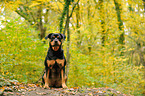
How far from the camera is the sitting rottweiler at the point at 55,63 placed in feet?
16.8

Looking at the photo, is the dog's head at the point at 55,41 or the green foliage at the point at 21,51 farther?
the green foliage at the point at 21,51

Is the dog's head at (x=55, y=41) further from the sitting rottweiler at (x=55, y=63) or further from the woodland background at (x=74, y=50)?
the woodland background at (x=74, y=50)

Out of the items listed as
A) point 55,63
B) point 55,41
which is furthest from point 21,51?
point 55,41

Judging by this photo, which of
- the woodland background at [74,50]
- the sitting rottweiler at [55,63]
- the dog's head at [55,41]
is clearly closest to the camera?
the dog's head at [55,41]

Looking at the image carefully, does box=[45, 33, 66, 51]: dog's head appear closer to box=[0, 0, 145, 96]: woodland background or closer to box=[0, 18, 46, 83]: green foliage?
box=[0, 0, 145, 96]: woodland background

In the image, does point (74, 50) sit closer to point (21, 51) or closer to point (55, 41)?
point (21, 51)

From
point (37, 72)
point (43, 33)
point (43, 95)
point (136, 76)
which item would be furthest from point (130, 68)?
point (43, 33)

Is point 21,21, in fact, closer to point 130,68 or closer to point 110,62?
point 110,62

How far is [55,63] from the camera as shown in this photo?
5227 millimetres

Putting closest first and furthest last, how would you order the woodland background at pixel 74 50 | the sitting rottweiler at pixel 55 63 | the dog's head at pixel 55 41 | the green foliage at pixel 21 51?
the dog's head at pixel 55 41, the sitting rottweiler at pixel 55 63, the green foliage at pixel 21 51, the woodland background at pixel 74 50

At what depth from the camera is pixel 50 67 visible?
5.29 m

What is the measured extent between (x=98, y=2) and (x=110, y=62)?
20.4 ft

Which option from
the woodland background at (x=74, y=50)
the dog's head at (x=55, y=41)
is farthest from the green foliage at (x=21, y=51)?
the dog's head at (x=55, y=41)

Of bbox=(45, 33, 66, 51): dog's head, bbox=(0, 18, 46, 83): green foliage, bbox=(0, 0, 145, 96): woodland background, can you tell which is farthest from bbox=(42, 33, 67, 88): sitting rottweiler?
bbox=(0, 18, 46, 83): green foliage
